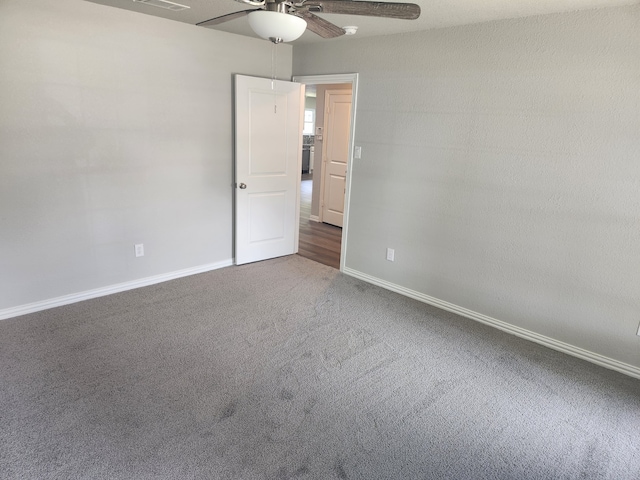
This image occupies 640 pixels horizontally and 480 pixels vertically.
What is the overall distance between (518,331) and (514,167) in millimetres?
1264

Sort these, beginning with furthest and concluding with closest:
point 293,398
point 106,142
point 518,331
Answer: point 106,142
point 518,331
point 293,398

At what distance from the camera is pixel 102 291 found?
3.59 metres

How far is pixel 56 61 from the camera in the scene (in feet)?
9.84

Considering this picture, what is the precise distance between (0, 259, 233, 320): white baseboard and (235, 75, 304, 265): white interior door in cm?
40

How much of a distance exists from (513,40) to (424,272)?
1.94m

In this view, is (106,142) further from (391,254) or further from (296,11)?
(391,254)

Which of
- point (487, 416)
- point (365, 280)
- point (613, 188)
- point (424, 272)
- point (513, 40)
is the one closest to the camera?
point (487, 416)

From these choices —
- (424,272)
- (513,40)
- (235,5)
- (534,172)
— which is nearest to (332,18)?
(235,5)

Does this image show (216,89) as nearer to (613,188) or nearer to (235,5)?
(235,5)

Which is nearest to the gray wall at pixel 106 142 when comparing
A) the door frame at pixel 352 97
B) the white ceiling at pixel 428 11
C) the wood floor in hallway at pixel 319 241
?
the white ceiling at pixel 428 11

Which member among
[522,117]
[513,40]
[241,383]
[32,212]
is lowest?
[241,383]

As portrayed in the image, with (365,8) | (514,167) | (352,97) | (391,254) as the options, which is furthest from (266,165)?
(365,8)

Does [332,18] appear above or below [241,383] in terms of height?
above

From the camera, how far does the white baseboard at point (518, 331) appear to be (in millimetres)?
2828
